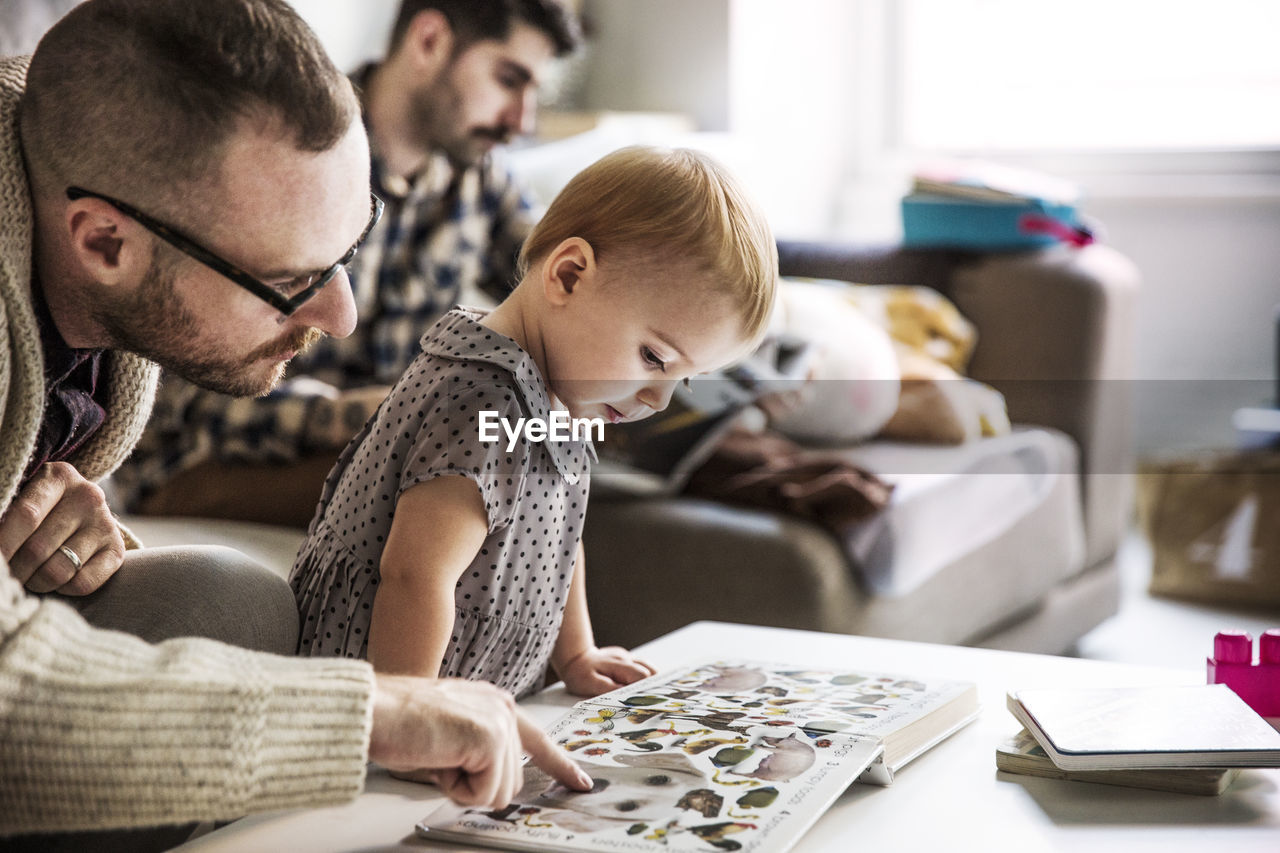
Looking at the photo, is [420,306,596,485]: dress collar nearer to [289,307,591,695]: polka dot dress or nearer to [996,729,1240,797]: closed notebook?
[289,307,591,695]: polka dot dress

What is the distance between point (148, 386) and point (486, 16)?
1347mm

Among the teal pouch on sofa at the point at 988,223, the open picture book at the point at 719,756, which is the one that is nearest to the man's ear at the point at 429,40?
the teal pouch on sofa at the point at 988,223

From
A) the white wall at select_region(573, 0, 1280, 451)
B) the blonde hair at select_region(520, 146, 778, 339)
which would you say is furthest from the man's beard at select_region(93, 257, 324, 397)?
the white wall at select_region(573, 0, 1280, 451)

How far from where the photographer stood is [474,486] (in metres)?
0.81

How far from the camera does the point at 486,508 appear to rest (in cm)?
81

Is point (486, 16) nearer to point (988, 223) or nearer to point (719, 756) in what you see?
point (988, 223)

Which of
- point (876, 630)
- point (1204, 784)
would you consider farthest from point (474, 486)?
point (876, 630)

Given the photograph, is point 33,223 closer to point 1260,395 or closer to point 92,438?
point 92,438

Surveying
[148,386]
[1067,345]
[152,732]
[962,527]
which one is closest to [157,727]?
[152,732]

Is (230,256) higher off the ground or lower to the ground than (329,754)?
higher

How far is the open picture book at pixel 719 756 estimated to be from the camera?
2.11 ft

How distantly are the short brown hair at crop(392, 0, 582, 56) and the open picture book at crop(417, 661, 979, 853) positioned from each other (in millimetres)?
1551

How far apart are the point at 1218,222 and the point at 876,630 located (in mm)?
1882

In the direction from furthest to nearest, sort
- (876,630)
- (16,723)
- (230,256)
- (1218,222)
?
(1218,222)
(876,630)
(230,256)
(16,723)
